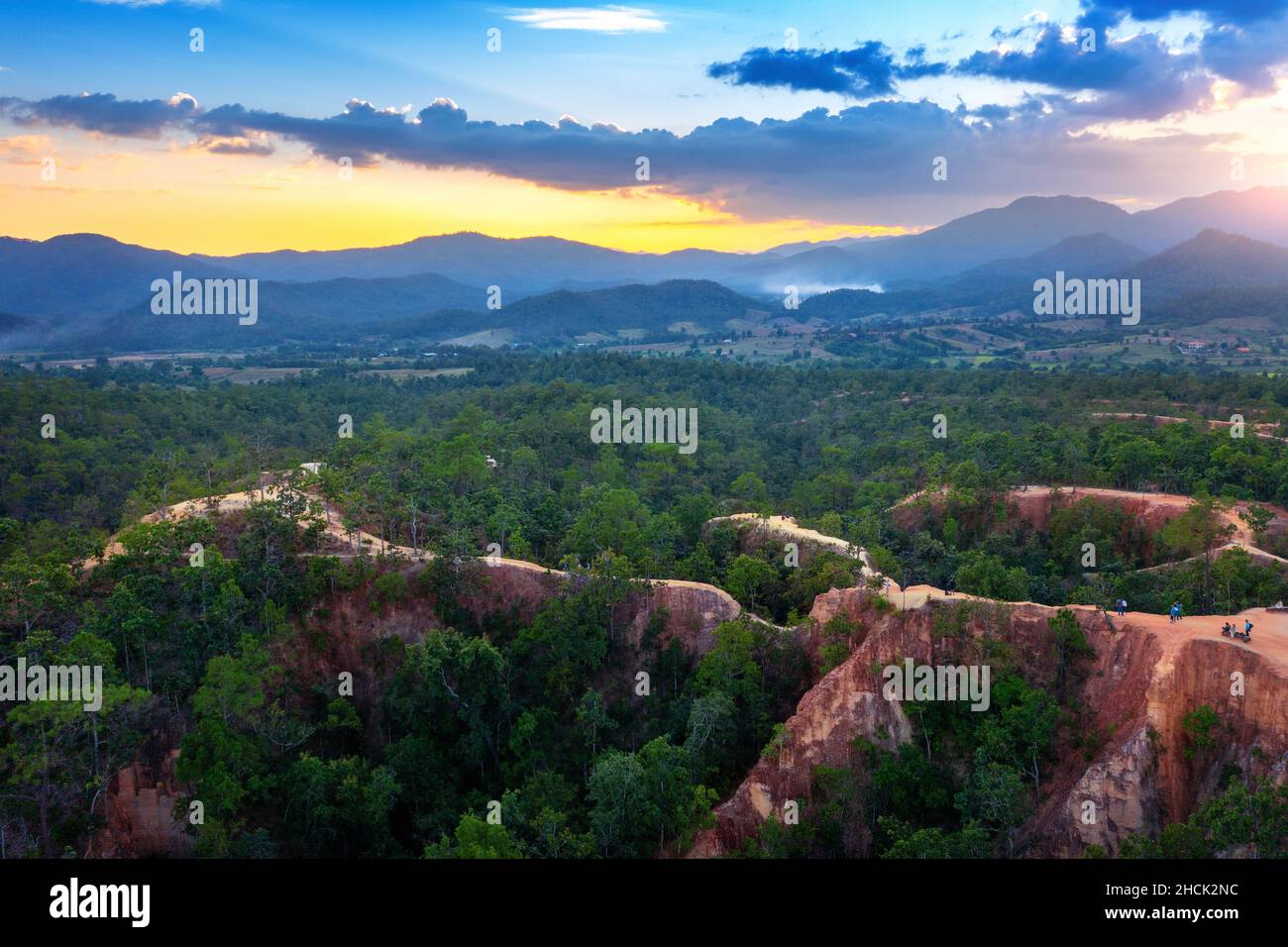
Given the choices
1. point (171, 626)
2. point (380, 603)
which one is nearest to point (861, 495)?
point (380, 603)

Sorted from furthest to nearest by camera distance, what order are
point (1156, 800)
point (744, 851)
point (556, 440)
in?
point (556, 440), point (744, 851), point (1156, 800)

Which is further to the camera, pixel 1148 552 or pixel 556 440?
pixel 556 440

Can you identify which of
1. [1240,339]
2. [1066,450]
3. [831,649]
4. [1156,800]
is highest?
[1240,339]

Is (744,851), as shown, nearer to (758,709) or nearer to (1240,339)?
(758,709)

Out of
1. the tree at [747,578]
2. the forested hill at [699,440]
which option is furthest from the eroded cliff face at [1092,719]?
the forested hill at [699,440]

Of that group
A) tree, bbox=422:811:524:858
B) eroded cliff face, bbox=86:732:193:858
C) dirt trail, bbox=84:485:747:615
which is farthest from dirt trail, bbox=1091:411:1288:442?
eroded cliff face, bbox=86:732:193:858

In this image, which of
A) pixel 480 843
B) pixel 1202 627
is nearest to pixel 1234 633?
pixel 1202 627

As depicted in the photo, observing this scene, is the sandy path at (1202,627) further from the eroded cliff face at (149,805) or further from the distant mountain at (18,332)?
the distant mountain at (18,332)
